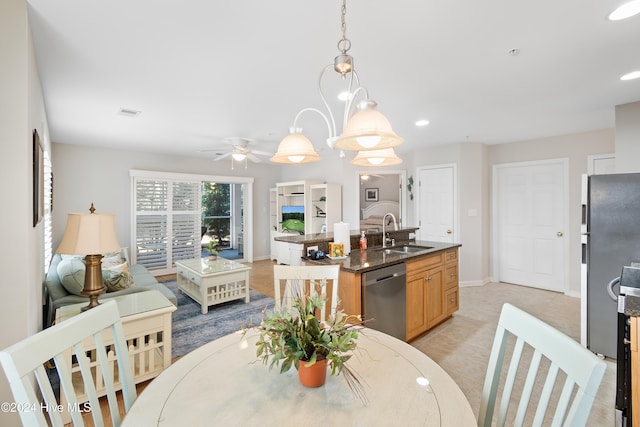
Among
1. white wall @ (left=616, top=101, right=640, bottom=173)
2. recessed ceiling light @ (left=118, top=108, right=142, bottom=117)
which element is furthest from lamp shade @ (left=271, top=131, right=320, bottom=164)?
white wall @ (left=616, top=101, right=640, bottom=173)

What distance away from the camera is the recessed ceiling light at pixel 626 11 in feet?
5.10

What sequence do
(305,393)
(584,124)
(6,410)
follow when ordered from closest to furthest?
(305,393) < (6,410) < (584,124)

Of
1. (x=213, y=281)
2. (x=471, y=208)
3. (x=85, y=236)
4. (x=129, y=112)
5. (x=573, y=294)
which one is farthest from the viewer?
(x=471, y=208)

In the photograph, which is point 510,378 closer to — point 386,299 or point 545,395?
point 545,395

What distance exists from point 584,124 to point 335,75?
3.76 metres

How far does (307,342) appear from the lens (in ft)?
3.29

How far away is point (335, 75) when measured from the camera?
92.1 inches

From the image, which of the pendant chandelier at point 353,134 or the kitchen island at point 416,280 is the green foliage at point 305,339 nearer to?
the pendant chandelier at point 353,134

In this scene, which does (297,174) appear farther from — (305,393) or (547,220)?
(305,393)

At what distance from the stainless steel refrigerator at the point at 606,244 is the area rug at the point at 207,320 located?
324 centimetres

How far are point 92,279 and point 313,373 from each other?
1923 mm

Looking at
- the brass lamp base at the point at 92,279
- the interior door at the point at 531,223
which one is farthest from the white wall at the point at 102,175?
the interior door at the point at 531,223

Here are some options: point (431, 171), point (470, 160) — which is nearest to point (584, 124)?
point (470, 160)

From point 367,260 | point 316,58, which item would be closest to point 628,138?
point 367,260
